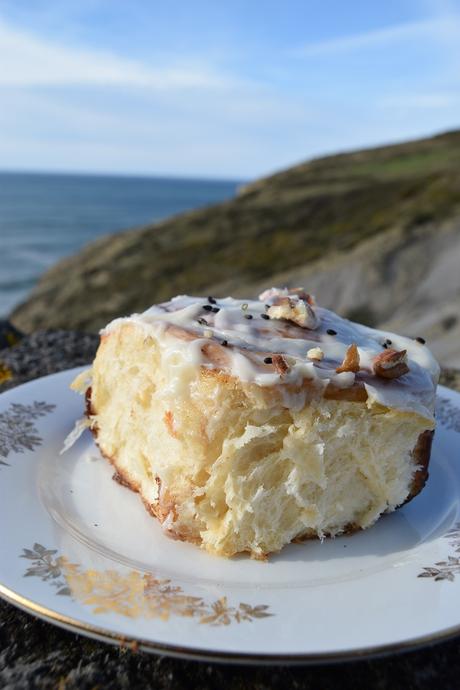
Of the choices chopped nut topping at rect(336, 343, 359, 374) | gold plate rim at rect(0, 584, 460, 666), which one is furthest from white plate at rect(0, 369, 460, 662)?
chopped nut topping at rect(336, 343, 359, 374)

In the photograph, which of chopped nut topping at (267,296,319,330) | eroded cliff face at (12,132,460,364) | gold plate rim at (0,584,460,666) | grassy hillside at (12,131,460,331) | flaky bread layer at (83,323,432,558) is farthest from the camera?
grassy hillside at (12,131,460,331)

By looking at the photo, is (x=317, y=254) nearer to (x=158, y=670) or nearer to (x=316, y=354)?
(x=316, y=354)

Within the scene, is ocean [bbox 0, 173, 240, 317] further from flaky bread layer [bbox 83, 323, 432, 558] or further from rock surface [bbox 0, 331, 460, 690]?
rock surface [bbox 0, 331, 460, 690]

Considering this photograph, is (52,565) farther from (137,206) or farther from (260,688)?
(137,206)

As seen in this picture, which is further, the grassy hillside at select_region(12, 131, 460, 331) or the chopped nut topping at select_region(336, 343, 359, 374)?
the grassy hillside at select_region(12, 131, 460, 331)

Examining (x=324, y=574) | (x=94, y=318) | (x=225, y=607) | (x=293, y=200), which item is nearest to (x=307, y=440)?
(x=324, y=574)

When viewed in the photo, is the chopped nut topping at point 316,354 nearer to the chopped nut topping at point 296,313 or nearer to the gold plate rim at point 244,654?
the chopped nut topping at point 296,313

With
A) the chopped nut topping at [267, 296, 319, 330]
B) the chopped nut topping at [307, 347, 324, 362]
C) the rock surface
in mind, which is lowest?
the rock surface
